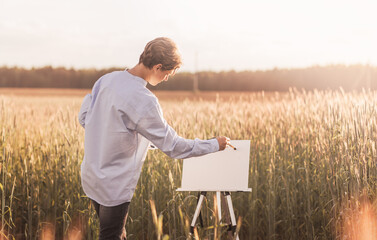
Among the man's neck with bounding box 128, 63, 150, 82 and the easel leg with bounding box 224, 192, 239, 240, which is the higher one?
the man's neck with bounding box 128, 63, 150, 82

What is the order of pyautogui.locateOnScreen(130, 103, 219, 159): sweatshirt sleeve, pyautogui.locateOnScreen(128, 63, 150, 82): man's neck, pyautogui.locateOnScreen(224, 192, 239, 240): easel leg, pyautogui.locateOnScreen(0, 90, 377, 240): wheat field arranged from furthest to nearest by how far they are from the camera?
pyautogui.locateOnScreen(0, 90, 377, 240): wheat field, pyautogui.locateOnScreen(224, 192, 239, 240): easel leg, pyautogui.locateOnScreen(128, 63, 150, 82): man's neck, pyautogui.locateOnScreen(130, 103, 219, 159): sweatshirt sleeve

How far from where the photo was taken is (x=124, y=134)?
2.18 m

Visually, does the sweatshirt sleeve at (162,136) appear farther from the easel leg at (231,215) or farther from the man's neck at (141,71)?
the easel leg at (231,215)

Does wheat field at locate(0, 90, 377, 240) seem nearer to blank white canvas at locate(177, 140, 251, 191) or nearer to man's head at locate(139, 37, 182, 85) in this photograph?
blank white canvas at locate(177, 140, 251, 191)

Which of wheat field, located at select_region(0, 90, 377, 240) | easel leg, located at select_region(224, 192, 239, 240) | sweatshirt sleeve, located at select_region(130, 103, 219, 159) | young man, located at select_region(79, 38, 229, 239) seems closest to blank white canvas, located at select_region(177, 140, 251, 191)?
easel leg, located at select_region(224, 192, 239, 240)

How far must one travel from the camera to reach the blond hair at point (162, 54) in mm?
2178

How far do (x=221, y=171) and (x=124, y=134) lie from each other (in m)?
0.91

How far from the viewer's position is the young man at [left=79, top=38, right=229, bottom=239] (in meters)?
2.14

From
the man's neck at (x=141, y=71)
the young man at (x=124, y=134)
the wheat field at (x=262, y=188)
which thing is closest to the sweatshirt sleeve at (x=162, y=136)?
the young man at (x=124, y=134)

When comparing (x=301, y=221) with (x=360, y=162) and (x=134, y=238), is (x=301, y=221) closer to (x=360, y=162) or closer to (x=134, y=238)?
(x=360, y=162)

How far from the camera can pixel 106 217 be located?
89.7 inches

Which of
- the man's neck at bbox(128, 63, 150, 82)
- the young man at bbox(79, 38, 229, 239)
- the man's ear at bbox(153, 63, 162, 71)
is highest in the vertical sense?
the man's ear at bbox(153, 63, 162, 71)

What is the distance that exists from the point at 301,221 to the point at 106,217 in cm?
222

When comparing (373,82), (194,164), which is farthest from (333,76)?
(194,164)
